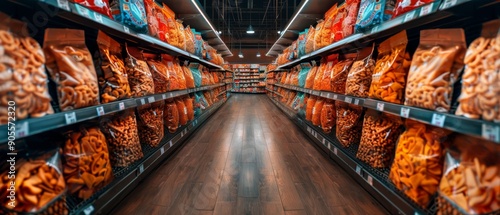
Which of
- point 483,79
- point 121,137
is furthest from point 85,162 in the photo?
point 483,79

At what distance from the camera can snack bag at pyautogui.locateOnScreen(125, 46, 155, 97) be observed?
172 cm

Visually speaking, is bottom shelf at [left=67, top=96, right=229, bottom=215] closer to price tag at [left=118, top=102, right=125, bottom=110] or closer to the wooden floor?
the wooden floor

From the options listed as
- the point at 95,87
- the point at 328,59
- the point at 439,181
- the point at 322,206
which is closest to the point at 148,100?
the point at 95,87

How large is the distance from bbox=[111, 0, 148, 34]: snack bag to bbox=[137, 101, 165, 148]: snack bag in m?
0.66

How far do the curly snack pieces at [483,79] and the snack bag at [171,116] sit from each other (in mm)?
2334

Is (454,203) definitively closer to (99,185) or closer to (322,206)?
(322,206)

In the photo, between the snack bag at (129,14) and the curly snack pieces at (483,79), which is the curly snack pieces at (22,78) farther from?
the curly snack pieces at (483,79)

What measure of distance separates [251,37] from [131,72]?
17.4 metres

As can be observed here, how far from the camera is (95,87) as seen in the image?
3.86ft

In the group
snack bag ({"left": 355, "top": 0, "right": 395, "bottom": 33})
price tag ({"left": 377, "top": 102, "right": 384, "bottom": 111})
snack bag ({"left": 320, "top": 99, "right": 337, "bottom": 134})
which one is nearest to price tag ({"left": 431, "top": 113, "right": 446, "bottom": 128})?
price tag ({"left": 377, "top": 102, "right": 384, "bottom": 111})

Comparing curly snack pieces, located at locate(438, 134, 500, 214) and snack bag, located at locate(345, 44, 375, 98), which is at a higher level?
snack bag, located at locate(345, 44, 375, 98)

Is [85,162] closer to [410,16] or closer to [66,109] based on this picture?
[66,109]

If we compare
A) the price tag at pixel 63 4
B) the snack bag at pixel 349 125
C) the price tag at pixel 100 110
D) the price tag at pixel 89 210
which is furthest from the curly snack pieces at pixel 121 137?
the snack bag at pixel 349 125

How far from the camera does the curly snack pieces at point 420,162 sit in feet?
3.32
